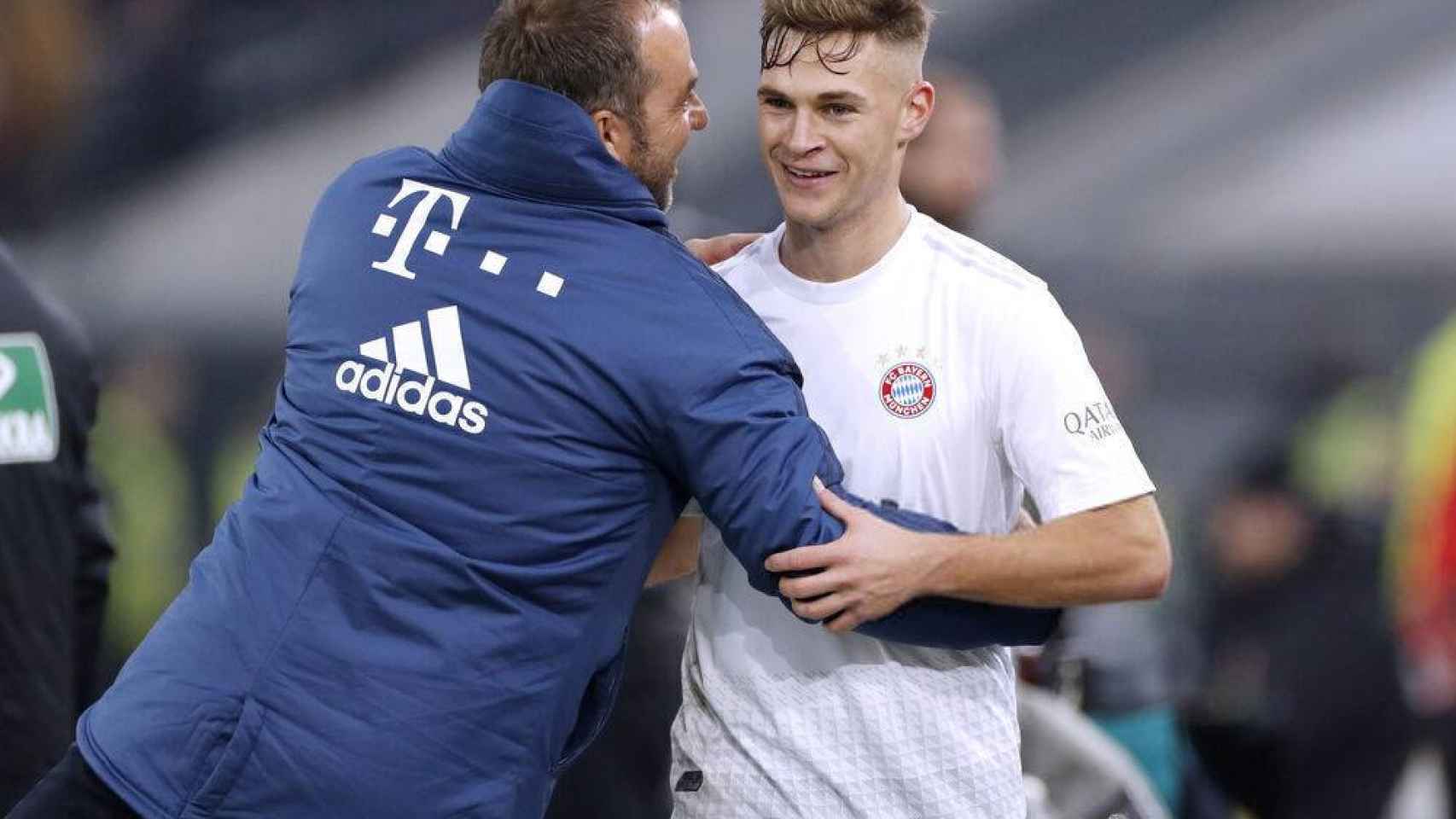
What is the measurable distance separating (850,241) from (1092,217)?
369 cm

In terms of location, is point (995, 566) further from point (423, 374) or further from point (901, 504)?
point (423, 374)

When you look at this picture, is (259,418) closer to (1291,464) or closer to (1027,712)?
(1027,712)

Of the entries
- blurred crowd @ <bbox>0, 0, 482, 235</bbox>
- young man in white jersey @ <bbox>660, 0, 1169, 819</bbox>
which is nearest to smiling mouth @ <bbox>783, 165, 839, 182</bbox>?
young man in white jersey @ <bbox>660, 0, 1169, 819</bbox>

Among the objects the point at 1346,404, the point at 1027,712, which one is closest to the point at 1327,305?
the point at 1346,404

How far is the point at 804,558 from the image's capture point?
234cm

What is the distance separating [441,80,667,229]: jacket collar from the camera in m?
2.39

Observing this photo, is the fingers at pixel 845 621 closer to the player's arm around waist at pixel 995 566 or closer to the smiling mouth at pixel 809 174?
the player's arm around waist at pixel 995 566

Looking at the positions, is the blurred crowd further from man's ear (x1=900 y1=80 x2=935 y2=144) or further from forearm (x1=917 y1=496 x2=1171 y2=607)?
forearm (x1=917 y1=496 x2=1171 y2=607)

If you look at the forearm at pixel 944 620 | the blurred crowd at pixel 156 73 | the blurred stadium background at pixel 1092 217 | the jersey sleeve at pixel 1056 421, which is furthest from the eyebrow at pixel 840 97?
the blurred crowd at pixel 156 73

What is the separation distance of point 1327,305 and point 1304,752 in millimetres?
1268

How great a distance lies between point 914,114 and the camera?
265 cm

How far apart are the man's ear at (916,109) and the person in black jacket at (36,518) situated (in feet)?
5.00

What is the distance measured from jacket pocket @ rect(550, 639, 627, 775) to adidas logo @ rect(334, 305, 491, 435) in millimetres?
Result: 341

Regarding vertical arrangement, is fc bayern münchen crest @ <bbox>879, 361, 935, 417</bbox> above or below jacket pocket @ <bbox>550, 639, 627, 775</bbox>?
above
